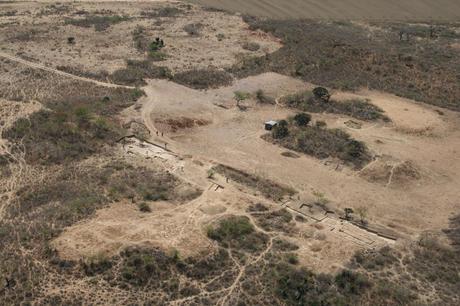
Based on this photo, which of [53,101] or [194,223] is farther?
[53,101]

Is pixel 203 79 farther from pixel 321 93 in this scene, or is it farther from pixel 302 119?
pixel 302 119

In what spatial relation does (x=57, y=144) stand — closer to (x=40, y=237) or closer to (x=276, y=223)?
(x=40, y=237)

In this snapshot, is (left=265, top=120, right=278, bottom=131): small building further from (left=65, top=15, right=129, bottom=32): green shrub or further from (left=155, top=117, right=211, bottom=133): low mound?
(left=65, top=15, right=129, bottom=32): green shrub

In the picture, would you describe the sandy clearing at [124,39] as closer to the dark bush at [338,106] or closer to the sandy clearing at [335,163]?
the sandy clearing at [335,163]

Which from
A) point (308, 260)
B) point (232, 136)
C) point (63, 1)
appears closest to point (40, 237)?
point (308, 260)

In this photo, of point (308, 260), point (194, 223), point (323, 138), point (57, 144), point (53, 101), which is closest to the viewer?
point (308, 260)

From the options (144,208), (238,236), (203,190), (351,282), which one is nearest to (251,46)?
(203,190)
